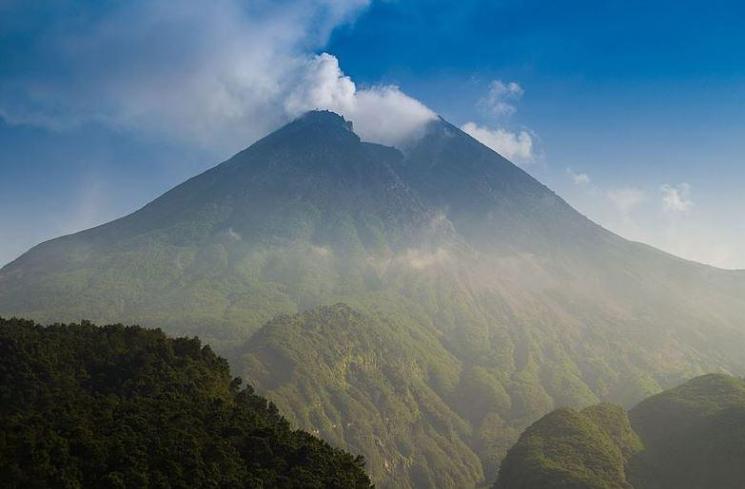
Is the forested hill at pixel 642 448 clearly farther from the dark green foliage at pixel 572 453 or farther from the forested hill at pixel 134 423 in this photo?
the forested hill at pixel 134 423

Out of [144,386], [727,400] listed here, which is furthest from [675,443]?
[144,386]

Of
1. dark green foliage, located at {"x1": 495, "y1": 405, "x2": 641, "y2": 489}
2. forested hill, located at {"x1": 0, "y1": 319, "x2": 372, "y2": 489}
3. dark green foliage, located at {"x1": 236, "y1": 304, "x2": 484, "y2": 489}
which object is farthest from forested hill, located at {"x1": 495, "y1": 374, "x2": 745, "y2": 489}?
dark green foliage, located at {"x1": 236, "y1": 304, "x2": 484, "y2": 489}

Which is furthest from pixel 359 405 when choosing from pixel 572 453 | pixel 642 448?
pixel 572 453

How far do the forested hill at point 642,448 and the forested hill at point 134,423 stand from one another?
156 feet

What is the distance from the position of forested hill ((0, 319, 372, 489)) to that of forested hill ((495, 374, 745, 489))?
47.4 m

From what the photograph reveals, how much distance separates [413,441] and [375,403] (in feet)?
50.5

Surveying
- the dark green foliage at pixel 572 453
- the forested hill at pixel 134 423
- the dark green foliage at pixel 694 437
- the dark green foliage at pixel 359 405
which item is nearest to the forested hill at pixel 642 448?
the dark green foliage at pixel 572 453

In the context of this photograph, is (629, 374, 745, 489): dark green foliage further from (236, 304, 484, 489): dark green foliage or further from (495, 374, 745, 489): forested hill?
(236, 304, 484, 489): dark green foliage

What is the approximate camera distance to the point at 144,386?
59125 mm

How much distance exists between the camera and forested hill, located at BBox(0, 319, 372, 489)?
124 feet

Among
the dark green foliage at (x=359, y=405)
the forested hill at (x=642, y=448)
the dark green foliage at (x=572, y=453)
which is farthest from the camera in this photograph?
the dark green foliage at (x=359, y=405)

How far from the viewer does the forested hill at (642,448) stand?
315ft

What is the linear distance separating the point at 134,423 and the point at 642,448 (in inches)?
3918

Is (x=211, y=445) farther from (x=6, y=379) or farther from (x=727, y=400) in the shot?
(x=727, y=400)
